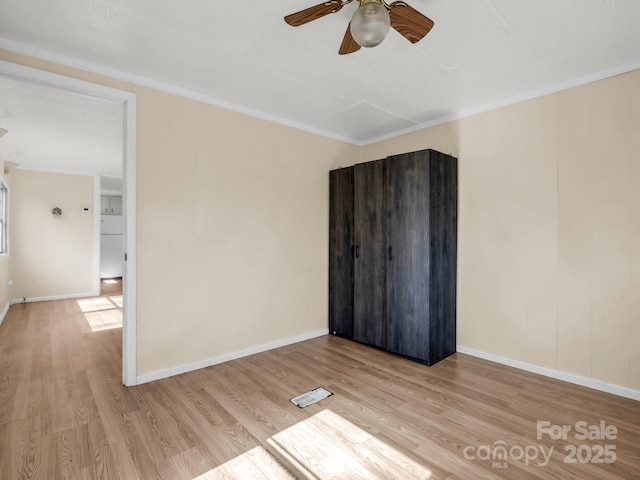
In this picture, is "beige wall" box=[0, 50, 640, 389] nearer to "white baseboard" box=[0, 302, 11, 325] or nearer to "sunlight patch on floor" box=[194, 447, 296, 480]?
"sunlight patch on floor" box=[194, 447, 296, 480]

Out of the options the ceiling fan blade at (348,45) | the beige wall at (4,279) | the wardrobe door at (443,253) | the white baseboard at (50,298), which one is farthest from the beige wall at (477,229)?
the white baseboard at (50,298)

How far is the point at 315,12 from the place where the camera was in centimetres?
161

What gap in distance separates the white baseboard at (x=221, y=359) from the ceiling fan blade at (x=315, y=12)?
9.43 feet

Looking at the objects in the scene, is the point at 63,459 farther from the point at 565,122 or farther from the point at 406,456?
the point at 565,122

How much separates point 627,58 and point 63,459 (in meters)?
4.60

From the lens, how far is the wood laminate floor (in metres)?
1.73

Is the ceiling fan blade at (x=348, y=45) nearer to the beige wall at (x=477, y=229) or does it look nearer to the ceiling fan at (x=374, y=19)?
the ceiling fan at (x=374, y=19)

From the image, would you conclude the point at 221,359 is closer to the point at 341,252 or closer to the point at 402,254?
the point at 341,252

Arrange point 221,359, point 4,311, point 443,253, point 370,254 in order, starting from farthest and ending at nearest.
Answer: point 4,311 → point 370,254 → point 443,253 → point 221,359

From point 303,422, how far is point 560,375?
231 cm

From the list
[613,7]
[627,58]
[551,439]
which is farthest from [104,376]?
[627,58]

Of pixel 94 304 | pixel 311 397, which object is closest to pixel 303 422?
pixel 311 397

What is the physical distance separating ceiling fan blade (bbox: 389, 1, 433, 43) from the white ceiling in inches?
8.3

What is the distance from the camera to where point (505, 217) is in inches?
124
